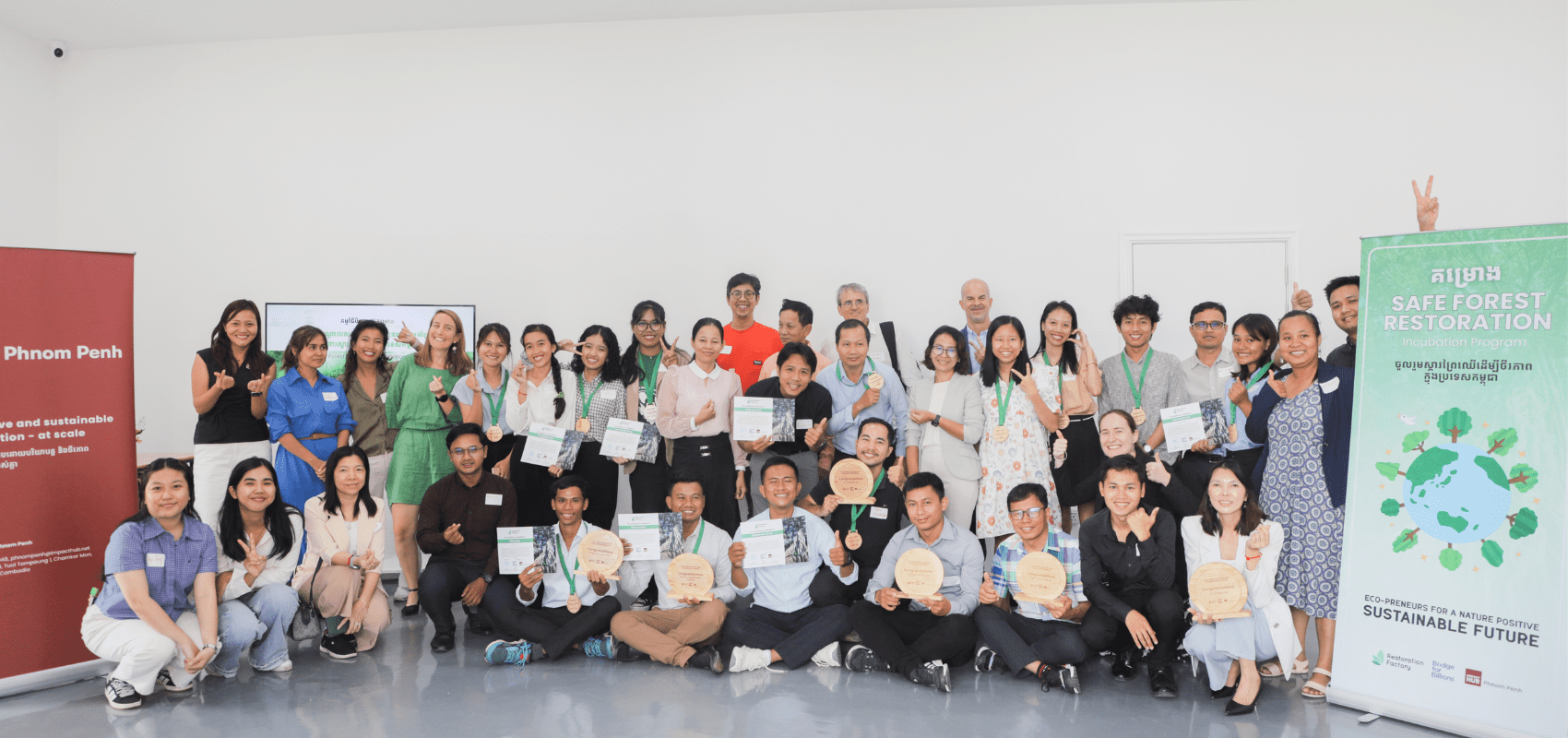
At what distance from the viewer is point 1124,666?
3.79 m

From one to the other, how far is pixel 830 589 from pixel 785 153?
11.3 ft

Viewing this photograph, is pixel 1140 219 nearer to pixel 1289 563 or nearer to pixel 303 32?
pixel 1289 563

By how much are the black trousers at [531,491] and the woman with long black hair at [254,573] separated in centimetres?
117

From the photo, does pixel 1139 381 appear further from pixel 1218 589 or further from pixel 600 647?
pixel 600 647

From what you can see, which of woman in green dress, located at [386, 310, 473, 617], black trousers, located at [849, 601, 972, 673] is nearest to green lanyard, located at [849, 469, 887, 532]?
black trousers, located at [849, 601, 972, 673]

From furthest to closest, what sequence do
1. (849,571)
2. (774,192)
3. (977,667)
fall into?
(774,192) → (849,571) → (977,667)

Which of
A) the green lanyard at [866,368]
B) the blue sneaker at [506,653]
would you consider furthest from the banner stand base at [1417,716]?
the blue sneaker at [506,653]

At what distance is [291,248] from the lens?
6.55 m

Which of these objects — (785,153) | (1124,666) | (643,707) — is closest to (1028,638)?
(1124,666)

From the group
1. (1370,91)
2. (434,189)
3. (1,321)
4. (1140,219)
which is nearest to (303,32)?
(434,189)

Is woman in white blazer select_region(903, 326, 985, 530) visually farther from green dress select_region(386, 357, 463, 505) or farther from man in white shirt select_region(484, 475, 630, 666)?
green dress select_region(386, 357, 463, 505)

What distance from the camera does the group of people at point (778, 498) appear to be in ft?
11.8

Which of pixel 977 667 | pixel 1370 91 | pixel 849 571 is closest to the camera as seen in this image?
pixel 977 667

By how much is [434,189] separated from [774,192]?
2.59 meters
